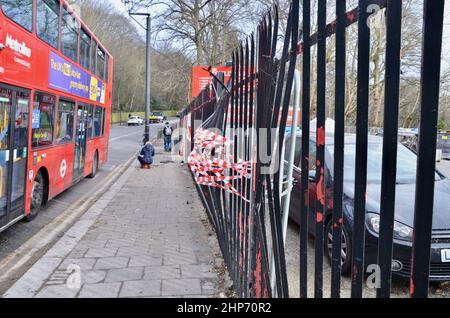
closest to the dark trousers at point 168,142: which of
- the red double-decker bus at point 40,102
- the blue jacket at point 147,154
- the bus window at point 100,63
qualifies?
the blue jacket at point 147,154

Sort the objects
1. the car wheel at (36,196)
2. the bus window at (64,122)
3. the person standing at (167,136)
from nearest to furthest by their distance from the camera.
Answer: the car wheel at (36,196), the bus window at (64,122), the person standing at (167,136)

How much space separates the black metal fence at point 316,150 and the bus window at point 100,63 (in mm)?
8534

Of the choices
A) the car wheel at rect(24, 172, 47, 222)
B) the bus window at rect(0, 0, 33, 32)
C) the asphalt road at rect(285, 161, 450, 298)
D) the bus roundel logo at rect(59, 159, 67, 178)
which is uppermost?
the bus window at rect(0, 0, 33, 32)

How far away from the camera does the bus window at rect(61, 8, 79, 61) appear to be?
8016mm

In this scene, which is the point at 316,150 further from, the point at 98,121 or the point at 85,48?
the point at 98,121

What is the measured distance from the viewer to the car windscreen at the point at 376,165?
14.1ft

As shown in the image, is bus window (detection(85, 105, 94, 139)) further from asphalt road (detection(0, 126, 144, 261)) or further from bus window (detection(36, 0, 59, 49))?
bus window (detection(36, 0, 59, 49))

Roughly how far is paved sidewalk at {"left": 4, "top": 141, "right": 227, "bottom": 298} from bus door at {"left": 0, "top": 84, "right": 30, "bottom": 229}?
853 millimetres

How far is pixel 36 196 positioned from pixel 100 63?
634cm

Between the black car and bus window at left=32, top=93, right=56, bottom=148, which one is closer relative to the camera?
the black car

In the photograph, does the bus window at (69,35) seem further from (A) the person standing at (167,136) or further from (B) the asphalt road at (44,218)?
(A) the person standing at (167,136)

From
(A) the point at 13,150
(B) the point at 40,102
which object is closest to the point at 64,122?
(B) the point at 40,102

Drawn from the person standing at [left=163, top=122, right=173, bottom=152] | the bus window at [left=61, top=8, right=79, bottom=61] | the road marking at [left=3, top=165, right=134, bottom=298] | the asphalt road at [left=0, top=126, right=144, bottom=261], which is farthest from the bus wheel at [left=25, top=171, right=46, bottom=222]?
the person standing at [left=163, top=122, right=173, bottom=152]

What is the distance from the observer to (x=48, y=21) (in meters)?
7.05
